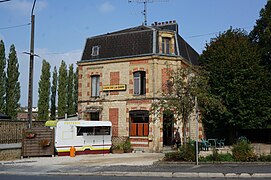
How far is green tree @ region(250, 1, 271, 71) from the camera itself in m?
30.3

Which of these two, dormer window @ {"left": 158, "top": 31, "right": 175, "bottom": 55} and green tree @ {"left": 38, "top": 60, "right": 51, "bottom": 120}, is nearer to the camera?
dormer window @ {"left": 158, "top": 31, "right": 175, "bottom": 55}

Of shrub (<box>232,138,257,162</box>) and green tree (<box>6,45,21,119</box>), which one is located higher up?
green tree (<box>6,45,21,119</box>)

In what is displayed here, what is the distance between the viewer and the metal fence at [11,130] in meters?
21.2

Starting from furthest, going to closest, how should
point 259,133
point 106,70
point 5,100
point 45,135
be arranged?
1. point 5,100
2. point 259,133
3. point 106,70
4. point 45,135

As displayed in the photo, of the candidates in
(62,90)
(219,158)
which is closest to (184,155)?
(219,158)

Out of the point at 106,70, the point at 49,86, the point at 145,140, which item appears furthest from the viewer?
the point at 49,86

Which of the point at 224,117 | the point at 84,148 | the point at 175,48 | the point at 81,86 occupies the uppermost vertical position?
the point at 175,48

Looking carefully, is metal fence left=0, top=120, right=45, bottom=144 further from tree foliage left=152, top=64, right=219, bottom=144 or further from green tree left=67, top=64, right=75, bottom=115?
green tree left=67, top=64, right=75, bottom=115

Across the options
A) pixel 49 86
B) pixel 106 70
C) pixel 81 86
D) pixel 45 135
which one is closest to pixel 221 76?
pixel 106 70

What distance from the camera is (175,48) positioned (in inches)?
1045

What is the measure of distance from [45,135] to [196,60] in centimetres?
1729

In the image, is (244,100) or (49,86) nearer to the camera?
(244,100)

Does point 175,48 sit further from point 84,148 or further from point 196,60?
point 84,148

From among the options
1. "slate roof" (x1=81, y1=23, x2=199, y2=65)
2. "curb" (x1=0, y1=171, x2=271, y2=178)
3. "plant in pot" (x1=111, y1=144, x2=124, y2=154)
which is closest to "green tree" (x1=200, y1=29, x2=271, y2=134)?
"slate roof" (x1=81, y1=23, x2=199, y2=65)
